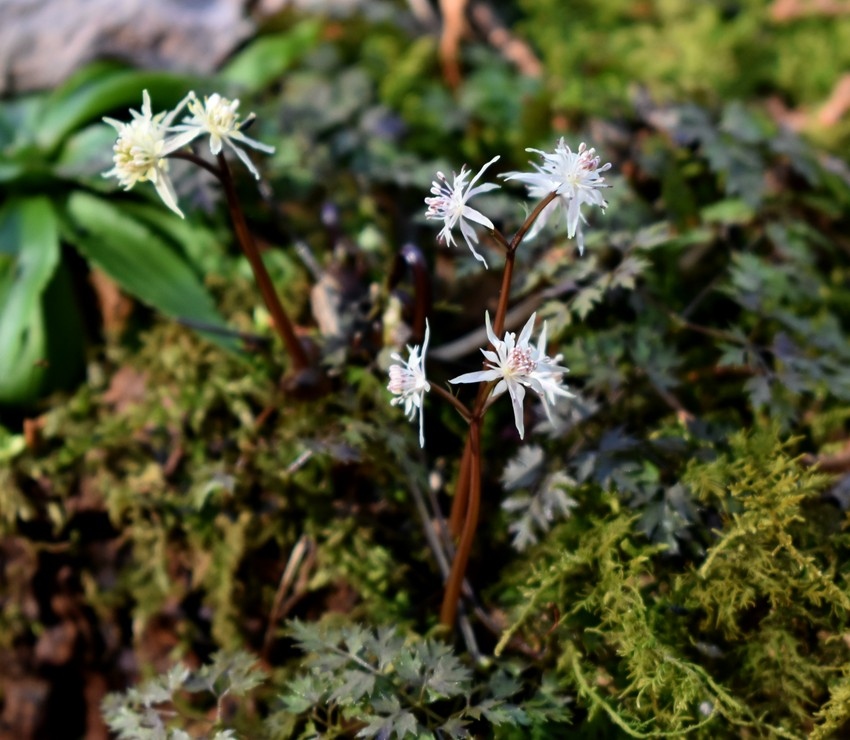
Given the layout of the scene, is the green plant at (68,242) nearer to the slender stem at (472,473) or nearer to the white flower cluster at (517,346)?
the slender stem at (472,473)

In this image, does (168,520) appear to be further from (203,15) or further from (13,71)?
(203,15)

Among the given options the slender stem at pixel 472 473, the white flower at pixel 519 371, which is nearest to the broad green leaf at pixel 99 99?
the slender stem at pixel 472 473

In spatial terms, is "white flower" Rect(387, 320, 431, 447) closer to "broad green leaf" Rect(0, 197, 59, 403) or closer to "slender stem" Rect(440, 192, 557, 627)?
"slender stem" Rect(440, 192, 557, 627)

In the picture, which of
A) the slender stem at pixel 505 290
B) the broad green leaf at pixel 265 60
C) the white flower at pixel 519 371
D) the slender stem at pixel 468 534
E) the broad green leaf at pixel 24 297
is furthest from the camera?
the broad green leaf at pixel 265 60

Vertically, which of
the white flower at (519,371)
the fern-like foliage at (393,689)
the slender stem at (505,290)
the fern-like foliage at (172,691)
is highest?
the slender stem at (505,290)

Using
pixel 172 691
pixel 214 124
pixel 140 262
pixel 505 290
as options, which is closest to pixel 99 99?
pixel 140 262

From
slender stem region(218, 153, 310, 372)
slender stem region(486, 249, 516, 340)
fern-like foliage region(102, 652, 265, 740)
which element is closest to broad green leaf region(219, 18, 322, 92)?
slender stem region(218, 153, 310, 372)

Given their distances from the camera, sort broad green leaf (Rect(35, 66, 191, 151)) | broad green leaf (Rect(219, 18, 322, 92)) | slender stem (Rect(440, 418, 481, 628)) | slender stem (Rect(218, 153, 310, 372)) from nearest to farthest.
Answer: slender stem (Rect(440, 418, 481, 628)) < slender stem (Rect(218, 153, 310, 372)) < broad green leaf (Rect(35, 66, 191, 151)) < broad green leaf (Rect(219, 18, 322, 92))
